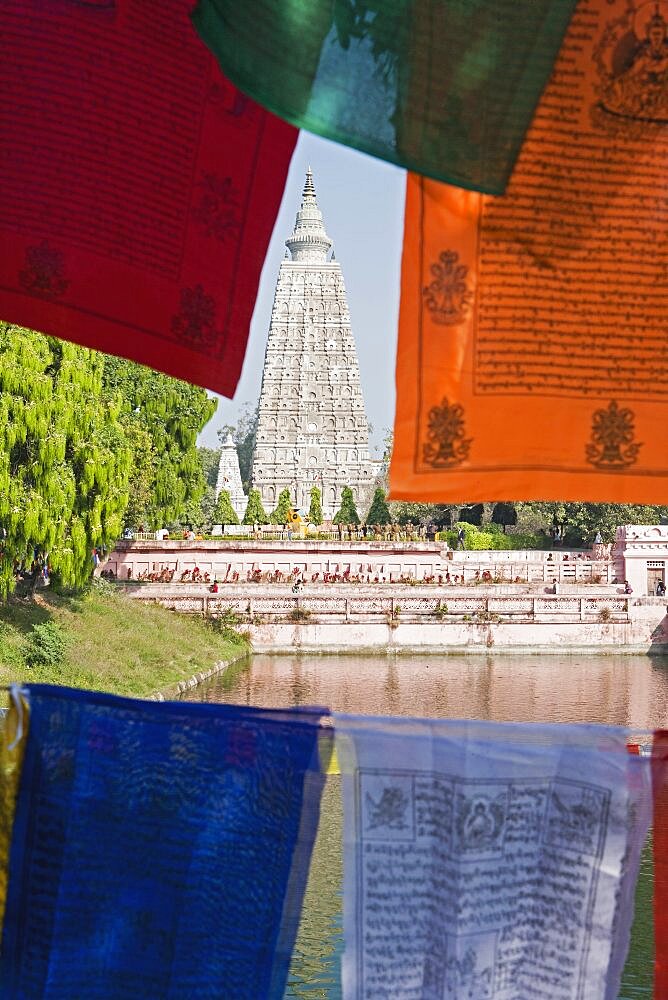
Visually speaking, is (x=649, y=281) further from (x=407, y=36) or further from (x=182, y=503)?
(x=182, y=503)

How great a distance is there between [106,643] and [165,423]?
8654 mm

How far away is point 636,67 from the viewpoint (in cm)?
341

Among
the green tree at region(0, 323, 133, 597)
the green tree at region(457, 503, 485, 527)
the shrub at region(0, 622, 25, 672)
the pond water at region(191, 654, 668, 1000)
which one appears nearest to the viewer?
the shrub at region(0, 622, 25, 672)

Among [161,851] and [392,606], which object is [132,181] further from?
[392,606]

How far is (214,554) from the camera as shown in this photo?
36750mm

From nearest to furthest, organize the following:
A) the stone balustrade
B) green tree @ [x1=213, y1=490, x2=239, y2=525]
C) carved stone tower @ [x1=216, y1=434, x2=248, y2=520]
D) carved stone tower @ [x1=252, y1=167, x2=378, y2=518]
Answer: the stone balustrade
green tree @ [x1=213, y1=490, x2=239, y2=525]
carved stone tower @ [x1=252, y1=167, x2=378, y2=518]
carved stone tower @ [x1=216, y1=434, x2=248, y2=520]

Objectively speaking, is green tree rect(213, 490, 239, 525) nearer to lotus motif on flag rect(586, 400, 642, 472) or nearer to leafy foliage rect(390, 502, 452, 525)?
leafy foliage rect(390, 502, 452, 525)

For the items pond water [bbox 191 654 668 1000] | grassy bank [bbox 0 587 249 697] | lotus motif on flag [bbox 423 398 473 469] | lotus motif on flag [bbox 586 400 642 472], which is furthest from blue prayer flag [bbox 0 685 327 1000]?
pond water [bbox 191 654 668 1000]

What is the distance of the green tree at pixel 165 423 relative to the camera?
102 ft

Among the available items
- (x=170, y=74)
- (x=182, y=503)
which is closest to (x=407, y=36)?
(x=170, y=74)

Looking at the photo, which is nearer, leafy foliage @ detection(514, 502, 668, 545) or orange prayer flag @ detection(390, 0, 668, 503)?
orange prayer flag @ detection(390, 0, 668, 503)

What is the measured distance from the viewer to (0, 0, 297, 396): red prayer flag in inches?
148

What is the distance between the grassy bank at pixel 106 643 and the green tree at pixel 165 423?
2.40 meters

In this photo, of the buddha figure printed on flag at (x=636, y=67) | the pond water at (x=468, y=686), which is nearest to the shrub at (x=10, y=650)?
the pond water at (x=468, y=686)
